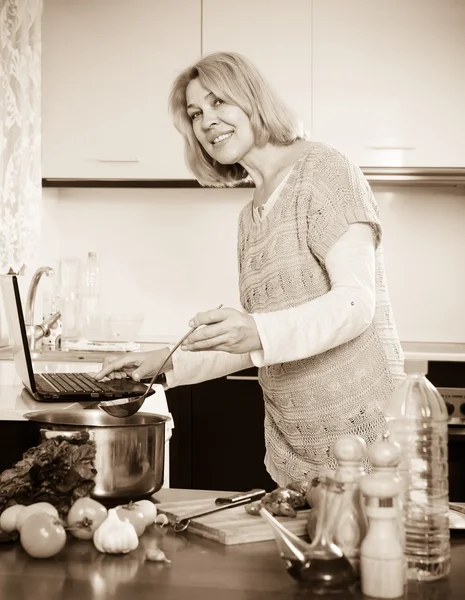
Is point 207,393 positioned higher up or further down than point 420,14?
further down

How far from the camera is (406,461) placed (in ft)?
3.37

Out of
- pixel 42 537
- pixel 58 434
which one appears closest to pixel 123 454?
pixel 58 434

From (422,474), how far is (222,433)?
2092 mm

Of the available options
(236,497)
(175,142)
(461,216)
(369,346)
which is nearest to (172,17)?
(175,142)

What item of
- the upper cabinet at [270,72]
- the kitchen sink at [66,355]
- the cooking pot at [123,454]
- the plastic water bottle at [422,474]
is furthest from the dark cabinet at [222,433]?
the plastic water bottle at [422,474]

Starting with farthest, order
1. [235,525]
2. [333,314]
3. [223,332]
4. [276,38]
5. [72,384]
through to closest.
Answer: [276,38]
[72,384]
[333,314]
[223,332]
[235,525]

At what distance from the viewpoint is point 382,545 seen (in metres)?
0.90

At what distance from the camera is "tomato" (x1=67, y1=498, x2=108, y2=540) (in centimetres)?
109

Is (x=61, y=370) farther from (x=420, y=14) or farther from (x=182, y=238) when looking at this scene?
(x=420, y=14)

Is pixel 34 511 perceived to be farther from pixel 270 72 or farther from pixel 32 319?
pixel 270 72

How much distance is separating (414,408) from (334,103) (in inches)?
92.5

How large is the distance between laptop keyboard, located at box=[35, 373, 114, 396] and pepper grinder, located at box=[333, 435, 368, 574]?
92 cm

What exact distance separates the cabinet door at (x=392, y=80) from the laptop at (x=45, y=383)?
64.2 inches

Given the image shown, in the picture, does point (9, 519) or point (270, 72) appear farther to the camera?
point (270, 72)
